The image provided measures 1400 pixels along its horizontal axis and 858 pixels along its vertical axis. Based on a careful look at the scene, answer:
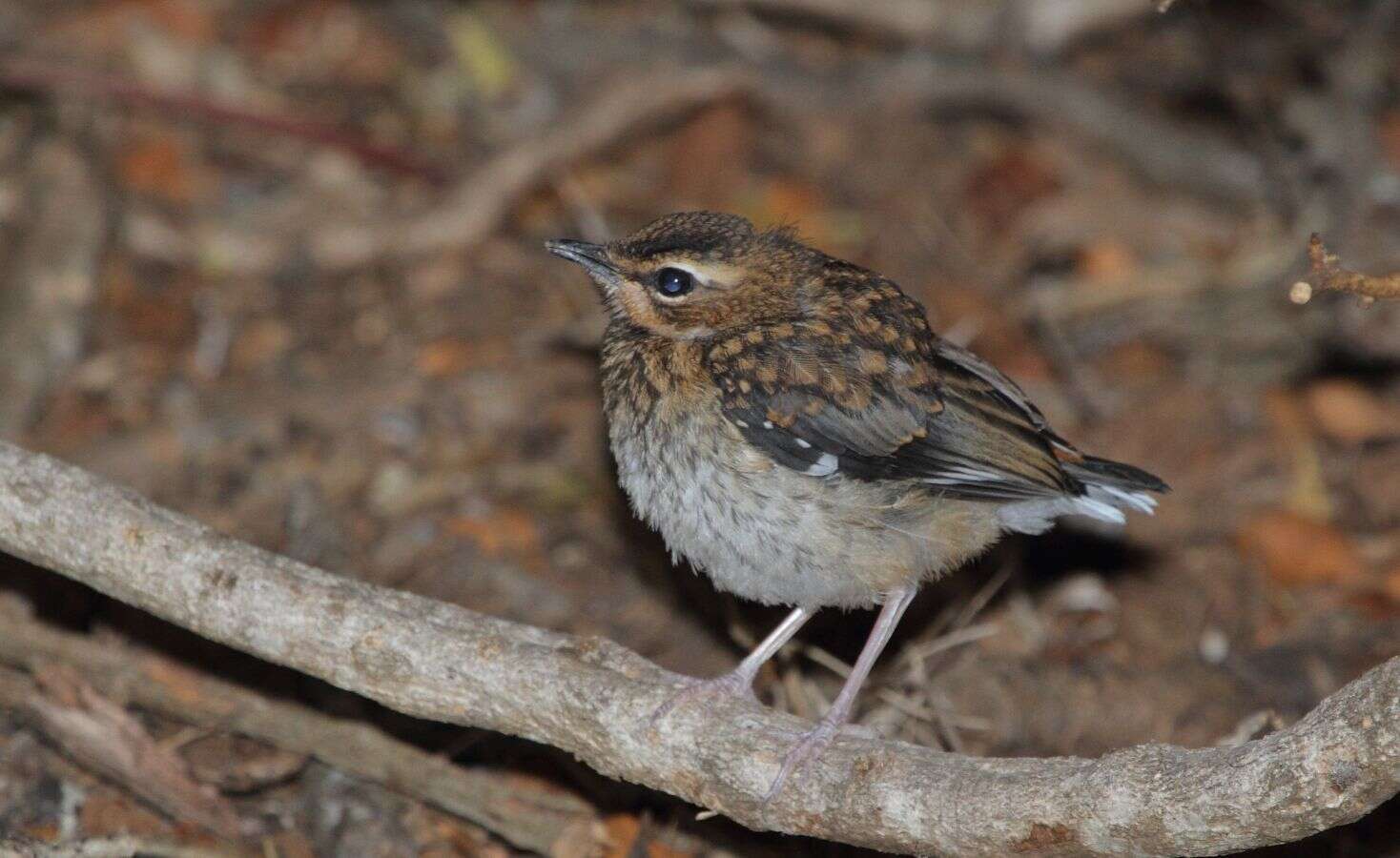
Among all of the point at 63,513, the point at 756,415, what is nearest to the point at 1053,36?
the point at 756,415

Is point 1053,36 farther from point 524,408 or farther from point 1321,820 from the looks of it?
point 1321,820

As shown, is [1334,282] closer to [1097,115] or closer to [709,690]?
[709,690]

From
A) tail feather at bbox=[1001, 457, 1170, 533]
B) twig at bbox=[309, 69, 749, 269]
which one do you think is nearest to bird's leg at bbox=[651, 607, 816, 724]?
tail feather at bbox=[1001, 457, 1170, 533]

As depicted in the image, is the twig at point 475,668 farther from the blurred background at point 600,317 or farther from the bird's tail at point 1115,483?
the bird's tail at point 1115,483

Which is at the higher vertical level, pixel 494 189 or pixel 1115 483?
pixel 494 189

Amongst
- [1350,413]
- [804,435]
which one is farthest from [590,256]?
[1350,413]

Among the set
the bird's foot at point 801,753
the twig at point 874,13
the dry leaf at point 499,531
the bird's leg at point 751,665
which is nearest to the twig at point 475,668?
the bird's foot at point 801,753

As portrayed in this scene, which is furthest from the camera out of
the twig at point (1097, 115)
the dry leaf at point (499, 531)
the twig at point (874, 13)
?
the twig at point (874, 13)
